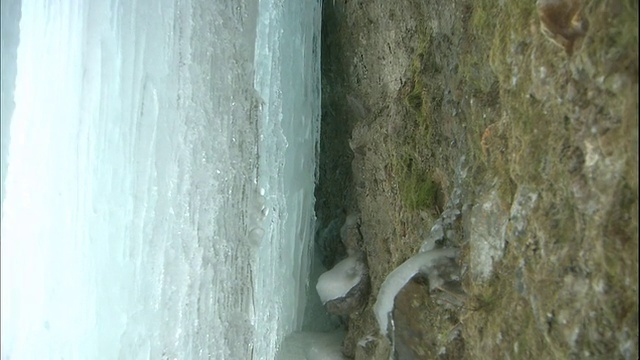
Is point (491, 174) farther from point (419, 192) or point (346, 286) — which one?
point (346, 286)

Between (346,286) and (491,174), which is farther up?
(491,174)

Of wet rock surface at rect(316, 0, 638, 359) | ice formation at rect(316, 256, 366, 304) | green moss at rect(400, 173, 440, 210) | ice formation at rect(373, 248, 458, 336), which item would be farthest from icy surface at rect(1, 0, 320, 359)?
ice formation at rect(373, 248, 458, 336)

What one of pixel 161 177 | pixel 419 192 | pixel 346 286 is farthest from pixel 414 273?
pixel 161 177

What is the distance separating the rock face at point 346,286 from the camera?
84.0 inches

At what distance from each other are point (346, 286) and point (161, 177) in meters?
0.67

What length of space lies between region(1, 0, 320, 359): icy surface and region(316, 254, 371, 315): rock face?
0.44 feet

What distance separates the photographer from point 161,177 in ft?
7.02

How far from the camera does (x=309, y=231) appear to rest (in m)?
2.36

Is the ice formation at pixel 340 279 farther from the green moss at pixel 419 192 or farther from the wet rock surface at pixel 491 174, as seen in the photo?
the green moss at pixel 419 192

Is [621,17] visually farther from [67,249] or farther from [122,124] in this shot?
[67,249]

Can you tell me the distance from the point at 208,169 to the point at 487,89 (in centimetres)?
100

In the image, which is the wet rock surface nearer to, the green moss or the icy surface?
the green moss

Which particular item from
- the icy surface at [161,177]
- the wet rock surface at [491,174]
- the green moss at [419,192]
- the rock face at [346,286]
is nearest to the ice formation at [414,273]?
the wet rock surface at [491,174]

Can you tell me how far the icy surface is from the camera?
2129 millimetres
